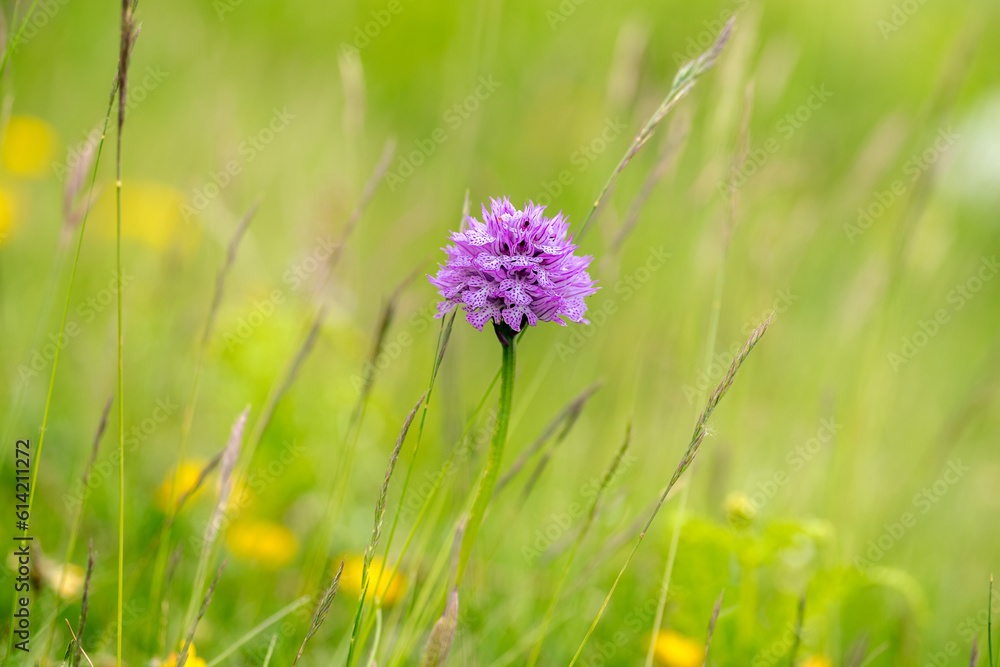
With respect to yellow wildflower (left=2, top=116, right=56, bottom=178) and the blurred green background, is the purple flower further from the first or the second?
yellow wildflower (left=2, top=116, right=56, bottom=178)

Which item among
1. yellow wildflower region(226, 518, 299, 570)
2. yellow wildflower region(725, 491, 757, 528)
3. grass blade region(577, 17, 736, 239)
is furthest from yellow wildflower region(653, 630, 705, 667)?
grass blade region(577, 17, 736, 239)

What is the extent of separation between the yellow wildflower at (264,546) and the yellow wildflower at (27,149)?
223 centimetres

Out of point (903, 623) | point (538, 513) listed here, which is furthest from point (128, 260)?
point (903, 623)

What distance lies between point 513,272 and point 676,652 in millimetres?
1227

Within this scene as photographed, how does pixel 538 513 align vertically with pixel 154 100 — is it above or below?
below

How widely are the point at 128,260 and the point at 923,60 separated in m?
6.03

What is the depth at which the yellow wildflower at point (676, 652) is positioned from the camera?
192cm

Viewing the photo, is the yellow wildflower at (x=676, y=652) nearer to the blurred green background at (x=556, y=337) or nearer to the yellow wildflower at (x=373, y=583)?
the blurred green background at (x=556, y=337)

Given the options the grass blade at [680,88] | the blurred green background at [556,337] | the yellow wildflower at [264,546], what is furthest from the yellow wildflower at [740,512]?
the yellow wildflower at [264,546]

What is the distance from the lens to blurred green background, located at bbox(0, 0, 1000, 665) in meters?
2.03

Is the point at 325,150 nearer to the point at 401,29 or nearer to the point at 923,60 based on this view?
the point at 401,29

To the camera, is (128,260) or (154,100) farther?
(154,100)

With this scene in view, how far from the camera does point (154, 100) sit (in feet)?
15.0

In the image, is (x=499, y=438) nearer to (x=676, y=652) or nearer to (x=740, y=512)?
(x=740, y=512)
